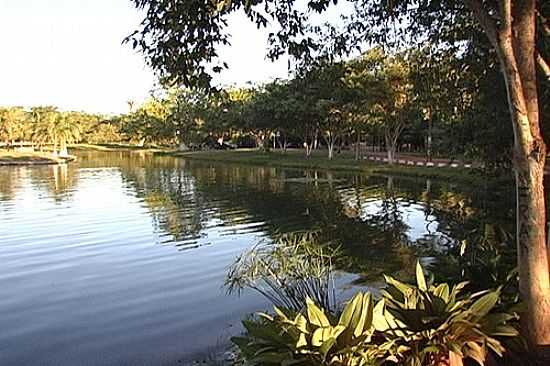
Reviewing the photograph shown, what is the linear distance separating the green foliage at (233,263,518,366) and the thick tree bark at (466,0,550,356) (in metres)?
0.30

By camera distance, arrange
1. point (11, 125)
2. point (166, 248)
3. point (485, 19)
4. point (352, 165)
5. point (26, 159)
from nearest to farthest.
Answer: point (485, 19), point (166, 248), point (352, 165), point (26, 159), point (11, 125)

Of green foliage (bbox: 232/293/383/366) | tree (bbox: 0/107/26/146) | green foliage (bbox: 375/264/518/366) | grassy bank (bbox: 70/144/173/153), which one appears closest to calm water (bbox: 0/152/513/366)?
green foliage (bbox: 232/293/383/366)

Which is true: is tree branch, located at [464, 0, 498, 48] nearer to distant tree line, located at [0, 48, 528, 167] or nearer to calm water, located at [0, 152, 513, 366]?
distant tree line, located at [0, 48, 528, 167]

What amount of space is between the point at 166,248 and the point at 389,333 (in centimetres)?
1209

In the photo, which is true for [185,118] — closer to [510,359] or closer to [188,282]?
[188,282]

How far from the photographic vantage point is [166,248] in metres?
15.4

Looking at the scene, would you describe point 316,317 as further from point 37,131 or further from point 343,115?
point 37,131

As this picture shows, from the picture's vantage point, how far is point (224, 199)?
86.7ft

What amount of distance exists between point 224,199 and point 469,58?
704 inches

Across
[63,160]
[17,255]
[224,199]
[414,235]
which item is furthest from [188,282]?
[63,160]

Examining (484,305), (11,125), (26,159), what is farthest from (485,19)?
(11,125)

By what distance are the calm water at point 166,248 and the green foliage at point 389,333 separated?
3929 millimetres

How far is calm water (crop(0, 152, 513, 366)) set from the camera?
8492 mm

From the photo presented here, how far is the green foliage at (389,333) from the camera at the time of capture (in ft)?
11.9
